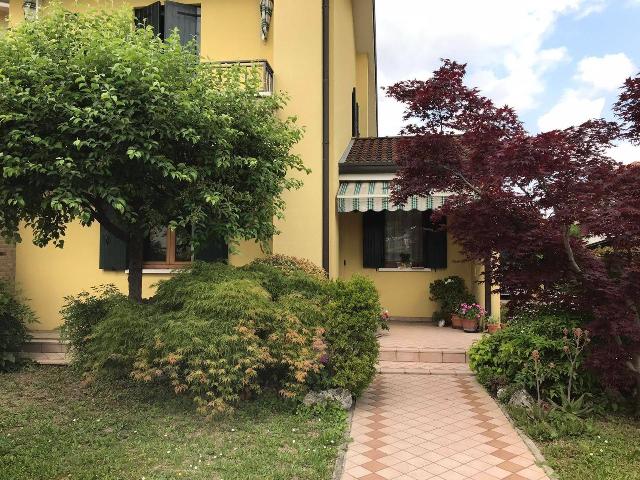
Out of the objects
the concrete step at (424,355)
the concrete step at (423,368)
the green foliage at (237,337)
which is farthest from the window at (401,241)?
the green foliage at (237,337)

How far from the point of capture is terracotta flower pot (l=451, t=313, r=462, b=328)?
14.4m

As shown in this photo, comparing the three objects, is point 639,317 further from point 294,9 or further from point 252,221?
point 294,9

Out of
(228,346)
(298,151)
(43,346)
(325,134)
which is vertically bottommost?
(43,346)

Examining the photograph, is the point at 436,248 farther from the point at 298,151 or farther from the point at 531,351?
the point at 531,351

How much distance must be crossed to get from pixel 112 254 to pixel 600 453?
11.8m

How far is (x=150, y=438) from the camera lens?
22.9 ft

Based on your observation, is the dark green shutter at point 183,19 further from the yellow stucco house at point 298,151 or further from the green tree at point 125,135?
the green tree at point 125,135

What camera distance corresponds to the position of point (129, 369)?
862 centimetres

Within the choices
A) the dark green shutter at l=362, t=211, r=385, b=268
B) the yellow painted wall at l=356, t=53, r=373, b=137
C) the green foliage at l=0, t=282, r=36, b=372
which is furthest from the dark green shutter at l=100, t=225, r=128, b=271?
the yellow painted wall at l=356, t=53, r=373, b=137

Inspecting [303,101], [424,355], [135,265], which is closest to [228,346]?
[135,265]

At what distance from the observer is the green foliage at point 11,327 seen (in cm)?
1079

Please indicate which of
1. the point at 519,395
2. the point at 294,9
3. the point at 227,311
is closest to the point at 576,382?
the point at 519,395

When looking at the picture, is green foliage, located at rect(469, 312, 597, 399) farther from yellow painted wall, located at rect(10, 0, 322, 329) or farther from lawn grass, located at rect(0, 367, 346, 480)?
yellow painted wall, located at rect(10, 0, 322, 329)

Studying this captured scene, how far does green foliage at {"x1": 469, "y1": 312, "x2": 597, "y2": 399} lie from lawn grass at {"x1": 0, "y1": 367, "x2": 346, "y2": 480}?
3081 mm
